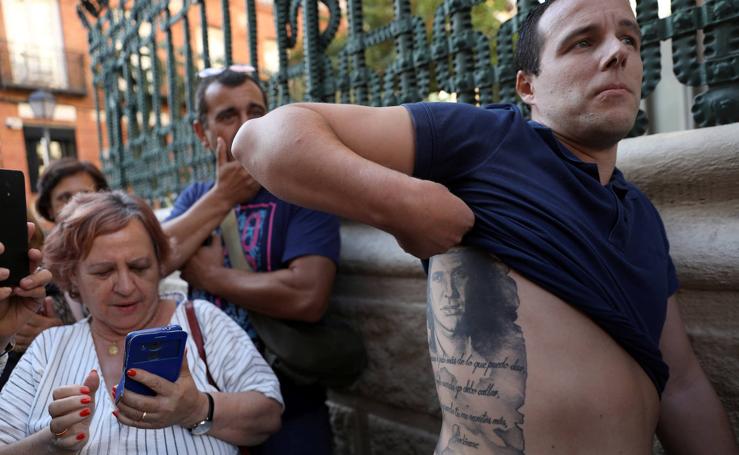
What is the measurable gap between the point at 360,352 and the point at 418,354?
0.77 feet

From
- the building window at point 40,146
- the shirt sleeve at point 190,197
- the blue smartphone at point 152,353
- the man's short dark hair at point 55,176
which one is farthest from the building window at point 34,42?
the blue smartphone at point 152,353

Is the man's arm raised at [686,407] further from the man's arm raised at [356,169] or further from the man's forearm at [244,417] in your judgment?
the man's forearm at [244,417]

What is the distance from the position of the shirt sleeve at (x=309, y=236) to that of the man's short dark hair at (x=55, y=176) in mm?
1603

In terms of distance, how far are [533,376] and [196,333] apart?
1283 mm

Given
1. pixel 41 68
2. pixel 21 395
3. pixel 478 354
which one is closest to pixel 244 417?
pixel 21 395

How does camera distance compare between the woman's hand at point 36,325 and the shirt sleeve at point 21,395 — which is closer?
the shirt sleeve at point 21,395

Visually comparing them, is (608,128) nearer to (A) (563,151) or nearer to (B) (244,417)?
(A) (563,151)

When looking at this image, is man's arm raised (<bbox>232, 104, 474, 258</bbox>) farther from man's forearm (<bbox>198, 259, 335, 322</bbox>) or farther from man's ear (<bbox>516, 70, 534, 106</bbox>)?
man's forearm (<bbox>198, 259, 335, 322</bbox>)

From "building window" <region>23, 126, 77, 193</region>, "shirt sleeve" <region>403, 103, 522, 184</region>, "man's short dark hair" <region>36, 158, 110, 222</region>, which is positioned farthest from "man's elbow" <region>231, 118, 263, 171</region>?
"building window" <region>23, 126, 77, 193</region>

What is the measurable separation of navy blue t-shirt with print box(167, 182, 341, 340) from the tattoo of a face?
96 centimetres

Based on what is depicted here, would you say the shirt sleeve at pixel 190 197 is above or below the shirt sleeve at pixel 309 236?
above

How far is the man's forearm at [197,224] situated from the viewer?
2.36 m

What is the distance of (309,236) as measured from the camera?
2268 millimetres

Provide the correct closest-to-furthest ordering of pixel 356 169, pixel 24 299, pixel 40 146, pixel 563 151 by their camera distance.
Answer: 1. pixel 356 169
2. pixel 563 151
3. pixel 24 299
4. pixel 40 146
